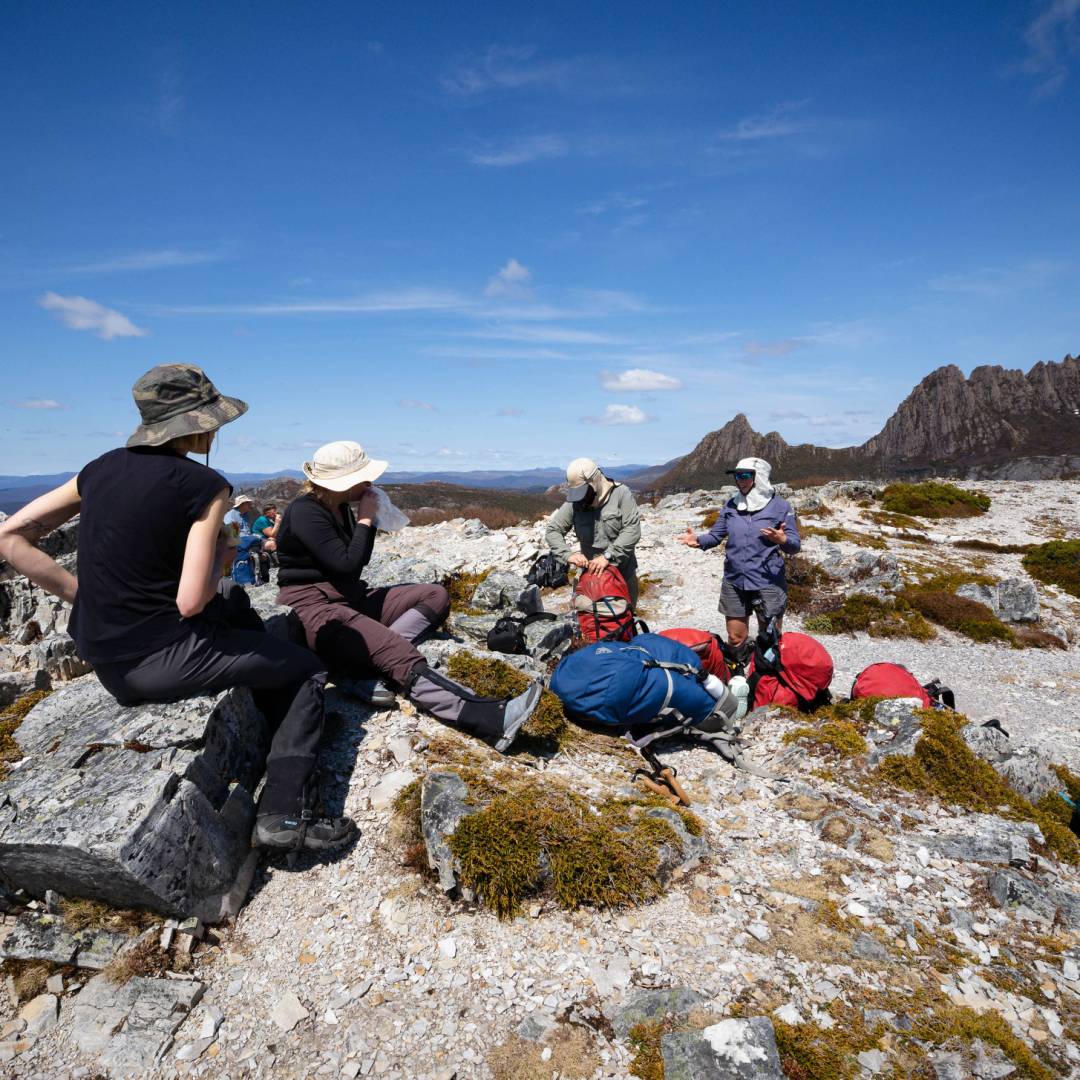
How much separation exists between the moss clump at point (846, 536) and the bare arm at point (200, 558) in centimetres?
1996

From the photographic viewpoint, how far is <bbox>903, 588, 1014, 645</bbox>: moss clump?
42.5ft

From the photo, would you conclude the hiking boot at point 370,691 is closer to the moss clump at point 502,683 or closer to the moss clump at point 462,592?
the moss clump at point 502,683

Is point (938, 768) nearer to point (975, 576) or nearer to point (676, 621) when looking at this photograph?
point (676, 621)

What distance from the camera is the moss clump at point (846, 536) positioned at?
2044 centimetres

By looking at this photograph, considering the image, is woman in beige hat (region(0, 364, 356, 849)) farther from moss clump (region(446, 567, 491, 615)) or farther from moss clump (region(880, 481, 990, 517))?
moss clump (region(880, 481, 990, 517))

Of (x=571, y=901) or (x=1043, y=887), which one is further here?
(x=1043, y=887)

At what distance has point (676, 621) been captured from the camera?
13.9 metres

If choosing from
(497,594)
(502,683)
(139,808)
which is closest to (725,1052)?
(139,808)

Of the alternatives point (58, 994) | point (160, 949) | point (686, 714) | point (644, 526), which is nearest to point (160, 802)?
point (160, 949)

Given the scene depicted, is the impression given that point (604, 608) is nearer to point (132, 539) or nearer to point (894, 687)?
point (894, 687)

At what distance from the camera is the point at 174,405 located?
388 cm

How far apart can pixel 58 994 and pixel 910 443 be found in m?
144

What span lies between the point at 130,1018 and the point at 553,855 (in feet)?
8.29

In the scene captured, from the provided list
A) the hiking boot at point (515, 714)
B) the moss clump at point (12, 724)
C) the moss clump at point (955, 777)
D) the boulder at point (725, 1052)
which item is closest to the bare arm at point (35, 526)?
the moss clump at point (12, 724)
